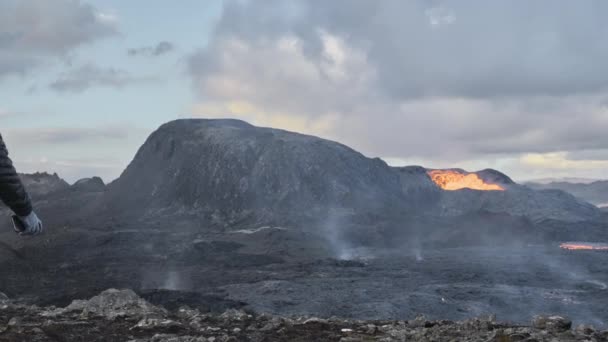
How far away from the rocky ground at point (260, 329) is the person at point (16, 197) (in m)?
4.41

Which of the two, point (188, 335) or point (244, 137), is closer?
point (188, 335)

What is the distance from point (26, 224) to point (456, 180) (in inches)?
3475

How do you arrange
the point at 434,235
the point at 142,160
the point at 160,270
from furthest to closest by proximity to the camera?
the point at 142,160 < the point at 434,235 < the point at 160,270

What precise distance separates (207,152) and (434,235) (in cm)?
3121

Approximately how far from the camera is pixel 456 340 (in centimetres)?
699

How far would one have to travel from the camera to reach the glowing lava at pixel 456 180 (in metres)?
85.4

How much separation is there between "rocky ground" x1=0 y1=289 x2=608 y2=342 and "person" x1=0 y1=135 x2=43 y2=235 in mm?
4407

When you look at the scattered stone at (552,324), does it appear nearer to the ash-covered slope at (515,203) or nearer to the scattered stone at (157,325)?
the scattered stone at (157,325)

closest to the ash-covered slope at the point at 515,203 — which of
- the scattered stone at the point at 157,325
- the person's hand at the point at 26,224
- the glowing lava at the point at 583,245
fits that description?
the glowing lava at the point at 583,245

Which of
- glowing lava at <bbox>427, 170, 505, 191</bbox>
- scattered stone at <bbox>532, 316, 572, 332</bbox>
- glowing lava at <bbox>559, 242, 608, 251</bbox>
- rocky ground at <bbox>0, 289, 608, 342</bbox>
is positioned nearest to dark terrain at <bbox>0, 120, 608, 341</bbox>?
rocky ground at <bbox>0, 289, 608, 342</bbox>

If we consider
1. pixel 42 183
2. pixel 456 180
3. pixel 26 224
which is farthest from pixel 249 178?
pixel 26 224

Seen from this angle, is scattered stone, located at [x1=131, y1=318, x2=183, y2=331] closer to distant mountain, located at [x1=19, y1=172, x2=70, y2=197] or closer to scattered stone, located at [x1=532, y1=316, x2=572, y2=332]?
scattered stone, located at [x1=532, y1=316, x2=572, y2=332]

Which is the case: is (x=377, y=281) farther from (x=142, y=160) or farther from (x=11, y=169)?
(x=142, y=160)

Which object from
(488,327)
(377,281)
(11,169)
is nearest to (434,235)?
(377,281)
